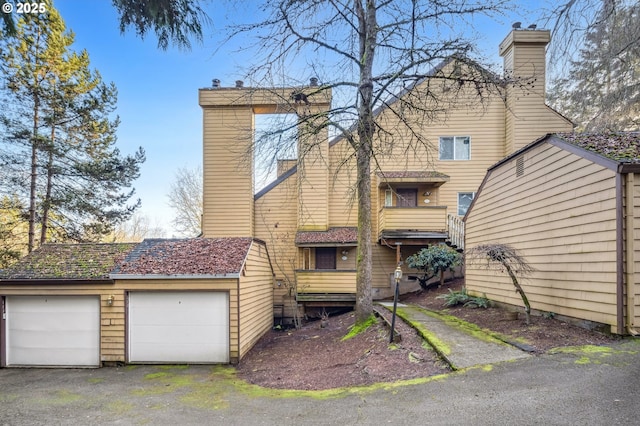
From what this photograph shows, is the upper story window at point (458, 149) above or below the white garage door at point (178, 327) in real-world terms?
above

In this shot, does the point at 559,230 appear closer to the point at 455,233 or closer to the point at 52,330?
the point at 455,233

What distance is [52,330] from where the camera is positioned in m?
8.97

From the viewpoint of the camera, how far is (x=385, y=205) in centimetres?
1431

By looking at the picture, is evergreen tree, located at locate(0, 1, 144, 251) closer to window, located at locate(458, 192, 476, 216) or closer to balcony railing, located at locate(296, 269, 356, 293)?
balcony railing, located at locate(296, 269, 356, 293)

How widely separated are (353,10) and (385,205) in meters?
7.49

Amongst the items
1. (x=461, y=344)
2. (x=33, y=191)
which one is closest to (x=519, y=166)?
(x=461, y=344)

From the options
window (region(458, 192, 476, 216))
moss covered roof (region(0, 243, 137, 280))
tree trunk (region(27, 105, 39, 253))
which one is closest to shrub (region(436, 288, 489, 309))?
window (region(458, 192, 476, 216))

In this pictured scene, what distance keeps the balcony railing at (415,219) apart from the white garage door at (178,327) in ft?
23.9

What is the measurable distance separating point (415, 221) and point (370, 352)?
7.63 metres

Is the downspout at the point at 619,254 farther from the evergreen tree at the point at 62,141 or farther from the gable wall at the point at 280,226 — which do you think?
the evergreen tree at the point at 62,141

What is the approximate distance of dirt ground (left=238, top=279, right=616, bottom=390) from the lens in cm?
564

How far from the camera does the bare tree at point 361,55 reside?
8.17m

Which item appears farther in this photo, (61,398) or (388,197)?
(388,197)

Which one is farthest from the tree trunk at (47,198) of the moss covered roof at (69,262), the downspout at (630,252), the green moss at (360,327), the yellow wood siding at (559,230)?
the downspout at (630,252)
